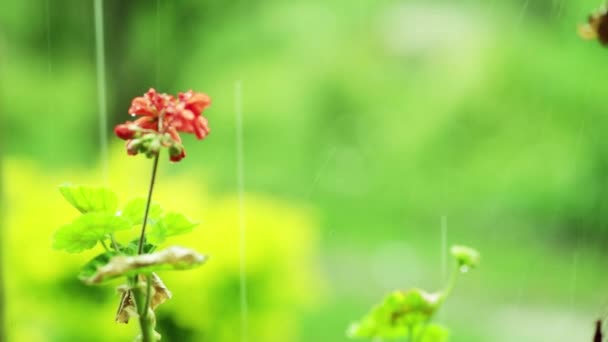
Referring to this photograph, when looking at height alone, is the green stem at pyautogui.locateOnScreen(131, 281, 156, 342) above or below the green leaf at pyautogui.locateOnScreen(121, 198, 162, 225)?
below

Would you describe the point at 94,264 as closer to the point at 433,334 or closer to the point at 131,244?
the point at 131,244

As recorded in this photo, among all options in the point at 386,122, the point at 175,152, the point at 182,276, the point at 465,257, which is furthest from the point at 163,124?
the point at 386,122

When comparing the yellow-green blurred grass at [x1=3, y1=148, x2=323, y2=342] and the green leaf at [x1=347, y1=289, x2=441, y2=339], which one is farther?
the yellow-green blurred grass at [x1=3, y1=148, x2=323, y2=342]

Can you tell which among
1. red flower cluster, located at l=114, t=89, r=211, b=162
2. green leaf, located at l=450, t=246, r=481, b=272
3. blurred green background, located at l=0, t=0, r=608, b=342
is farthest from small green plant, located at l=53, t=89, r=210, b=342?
blurred green background, located at l=0, t=0, r=608, b=342

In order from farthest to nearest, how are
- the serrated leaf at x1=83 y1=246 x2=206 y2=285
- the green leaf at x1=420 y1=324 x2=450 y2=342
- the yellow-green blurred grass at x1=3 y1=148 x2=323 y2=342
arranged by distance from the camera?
the yellow-green blurred grass at x1=3 y1=148 x2=323 y2=342 < the green leaf at x1=420 y1=324 x2=450 y2=342 < the serrated leaf at x1=83 y1=246 x2=206 y2=285

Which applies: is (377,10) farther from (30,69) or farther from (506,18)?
(30,69)

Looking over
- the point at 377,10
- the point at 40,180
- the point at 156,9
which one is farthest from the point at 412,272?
the point at 40,180

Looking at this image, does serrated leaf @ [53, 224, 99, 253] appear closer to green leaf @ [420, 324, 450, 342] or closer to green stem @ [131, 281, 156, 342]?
green stem @ [131, 281, 156, 342]

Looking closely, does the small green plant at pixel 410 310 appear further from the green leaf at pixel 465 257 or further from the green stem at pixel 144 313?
the green stem at pixel 144 313
